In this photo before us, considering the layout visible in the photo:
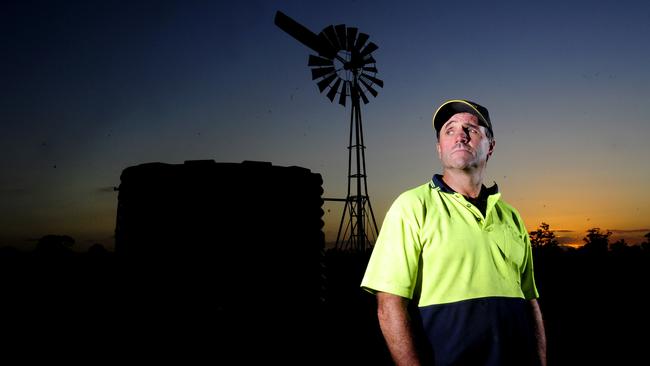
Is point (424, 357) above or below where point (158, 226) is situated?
below

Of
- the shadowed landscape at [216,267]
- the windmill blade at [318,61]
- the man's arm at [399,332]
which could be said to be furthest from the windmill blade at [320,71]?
→ the man's arm at [399,332]

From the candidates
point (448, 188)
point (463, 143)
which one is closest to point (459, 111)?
point (463, 143)

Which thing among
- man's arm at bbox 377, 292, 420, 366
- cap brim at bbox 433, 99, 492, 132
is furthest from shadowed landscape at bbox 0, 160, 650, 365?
man's arm at bbox 377, 292, 420, 366

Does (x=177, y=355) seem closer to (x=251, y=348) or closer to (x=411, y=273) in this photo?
(x=251, y=348)

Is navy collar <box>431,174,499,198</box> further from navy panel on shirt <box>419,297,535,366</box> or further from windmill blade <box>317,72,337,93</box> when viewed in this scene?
windmill blade <box>317,72,337,93</box>

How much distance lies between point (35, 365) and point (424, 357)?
6160mm

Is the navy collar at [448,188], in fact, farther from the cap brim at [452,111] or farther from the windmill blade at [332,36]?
the windmill blade at [332,36]

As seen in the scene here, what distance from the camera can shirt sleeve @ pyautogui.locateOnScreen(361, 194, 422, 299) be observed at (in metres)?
1.65

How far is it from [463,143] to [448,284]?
0.75 meters

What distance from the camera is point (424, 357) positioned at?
166 cm

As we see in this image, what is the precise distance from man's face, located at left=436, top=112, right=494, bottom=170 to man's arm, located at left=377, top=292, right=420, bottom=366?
79 cm

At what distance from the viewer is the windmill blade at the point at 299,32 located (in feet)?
46.1

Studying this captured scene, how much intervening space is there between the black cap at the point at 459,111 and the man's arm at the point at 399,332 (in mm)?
1088

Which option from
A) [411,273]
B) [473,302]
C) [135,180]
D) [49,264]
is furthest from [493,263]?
[49,264]
